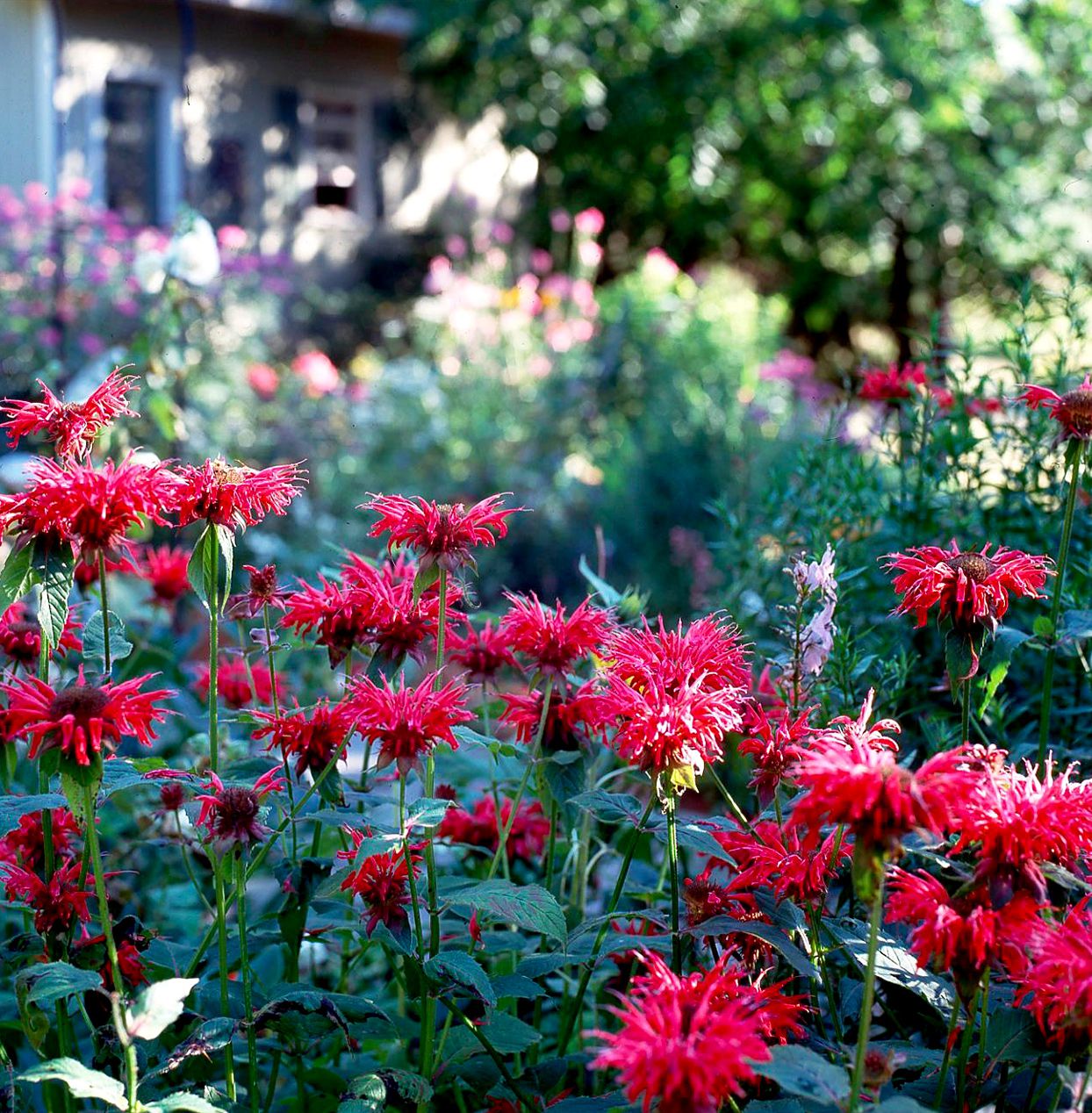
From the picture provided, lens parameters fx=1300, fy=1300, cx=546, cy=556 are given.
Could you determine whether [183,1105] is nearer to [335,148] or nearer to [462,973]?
[462,973]

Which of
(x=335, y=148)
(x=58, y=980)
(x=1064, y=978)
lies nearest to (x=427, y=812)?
(x=58, y=980)

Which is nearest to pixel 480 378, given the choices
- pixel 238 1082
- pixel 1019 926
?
pixel 238 1082

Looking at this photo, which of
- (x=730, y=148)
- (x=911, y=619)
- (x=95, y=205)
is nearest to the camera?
(x=911, y=619)

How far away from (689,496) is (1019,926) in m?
3.71

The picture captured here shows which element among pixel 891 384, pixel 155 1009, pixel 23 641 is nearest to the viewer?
pixel 155 1009

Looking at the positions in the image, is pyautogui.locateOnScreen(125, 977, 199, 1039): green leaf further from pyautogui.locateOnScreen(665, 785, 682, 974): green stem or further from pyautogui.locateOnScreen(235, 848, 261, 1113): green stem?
pyautogui.locateOnScreen(665, 785, 682, 974): green stem

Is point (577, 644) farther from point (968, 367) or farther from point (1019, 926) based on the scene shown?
point (968, 367)

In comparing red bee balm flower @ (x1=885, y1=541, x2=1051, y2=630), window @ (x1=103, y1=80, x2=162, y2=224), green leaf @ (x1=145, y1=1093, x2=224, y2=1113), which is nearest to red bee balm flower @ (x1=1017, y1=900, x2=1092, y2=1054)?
red bee balm flower @ (x1=885, y1=541, x2=1051, y2=630)

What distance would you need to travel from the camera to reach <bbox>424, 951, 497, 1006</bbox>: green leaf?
116cm

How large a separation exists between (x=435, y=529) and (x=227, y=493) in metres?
0.20

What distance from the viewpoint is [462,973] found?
1176 millimetres

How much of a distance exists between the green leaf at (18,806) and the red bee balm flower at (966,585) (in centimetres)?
81

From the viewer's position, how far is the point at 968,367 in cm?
206

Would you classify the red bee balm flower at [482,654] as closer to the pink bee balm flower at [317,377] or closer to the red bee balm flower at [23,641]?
the red bee balm flower at [23,641]
